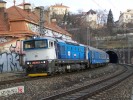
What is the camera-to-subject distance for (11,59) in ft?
138

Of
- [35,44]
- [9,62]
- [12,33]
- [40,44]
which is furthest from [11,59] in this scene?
[40,44]

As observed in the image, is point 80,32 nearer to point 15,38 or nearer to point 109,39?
point 109,39

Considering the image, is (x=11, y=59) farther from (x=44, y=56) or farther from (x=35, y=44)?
(x=44, y=56)

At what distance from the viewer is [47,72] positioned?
2684 cm

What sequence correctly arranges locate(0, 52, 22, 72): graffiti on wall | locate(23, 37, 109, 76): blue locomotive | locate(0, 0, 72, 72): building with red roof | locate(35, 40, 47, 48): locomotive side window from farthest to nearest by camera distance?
locate(0, 0, 72, 72): building with red roof
locate(0, 52, 22, 72): graffiti on wall
locate(35, 40, 47, 48): locomotive side window
locate(23, 37, 109, 76): blue locomotive

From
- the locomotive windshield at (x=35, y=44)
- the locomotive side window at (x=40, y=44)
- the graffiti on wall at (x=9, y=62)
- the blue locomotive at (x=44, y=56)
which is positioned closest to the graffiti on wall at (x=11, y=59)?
the graffiti on wall at (x=9, y=62)

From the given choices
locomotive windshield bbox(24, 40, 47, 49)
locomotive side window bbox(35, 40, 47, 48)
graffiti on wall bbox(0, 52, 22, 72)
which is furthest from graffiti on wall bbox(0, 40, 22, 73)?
locomotive side window bbox(35, 40, 47, 48)

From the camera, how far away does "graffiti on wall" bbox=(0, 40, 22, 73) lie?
40875 mm

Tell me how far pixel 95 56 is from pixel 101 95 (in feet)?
113

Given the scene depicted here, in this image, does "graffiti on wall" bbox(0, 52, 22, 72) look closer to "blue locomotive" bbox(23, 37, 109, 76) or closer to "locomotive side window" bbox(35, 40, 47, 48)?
"blue locomotive" bbox(23, 37, 109, 76)

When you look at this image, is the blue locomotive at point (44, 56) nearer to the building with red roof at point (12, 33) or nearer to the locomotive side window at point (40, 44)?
the locomotive side window at point (40, 44)

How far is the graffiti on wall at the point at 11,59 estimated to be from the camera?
40.9 metres

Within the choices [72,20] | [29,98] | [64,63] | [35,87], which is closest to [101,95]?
[29,98]

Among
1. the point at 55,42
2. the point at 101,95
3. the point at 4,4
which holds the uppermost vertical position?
the point at 4,4
